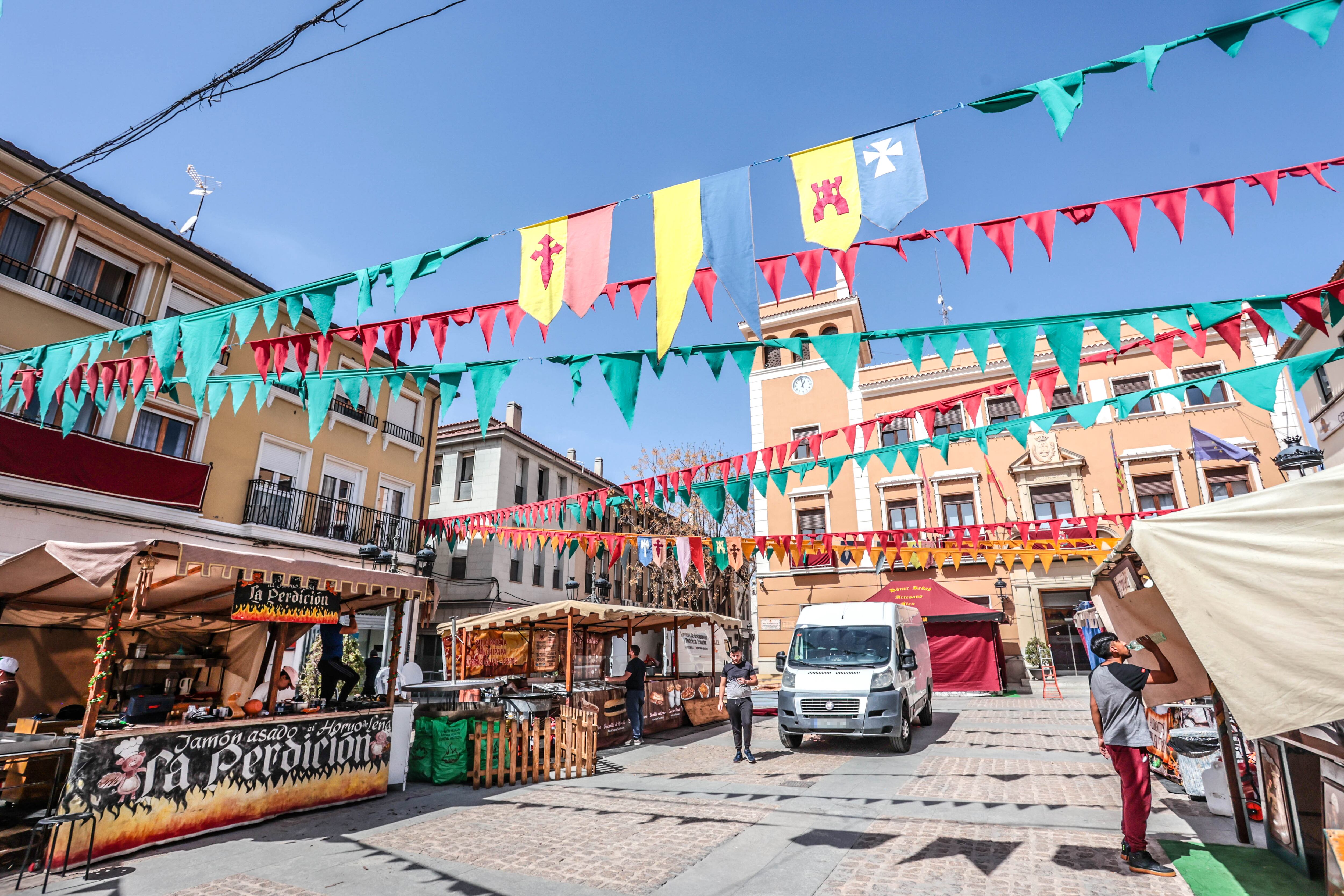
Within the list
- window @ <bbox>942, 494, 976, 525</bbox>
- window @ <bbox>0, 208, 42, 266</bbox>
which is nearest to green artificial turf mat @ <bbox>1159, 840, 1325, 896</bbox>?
window @ <bbox>0, 208, 42, 266</bbox>

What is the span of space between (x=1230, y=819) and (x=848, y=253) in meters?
6.39

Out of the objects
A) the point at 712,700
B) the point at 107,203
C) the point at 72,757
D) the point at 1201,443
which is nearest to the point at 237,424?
the point at 107,203

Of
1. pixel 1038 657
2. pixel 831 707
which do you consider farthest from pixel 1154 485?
pixel 831 707

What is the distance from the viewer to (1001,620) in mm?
20906

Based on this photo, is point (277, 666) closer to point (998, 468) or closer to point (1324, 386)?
point (998, 468)

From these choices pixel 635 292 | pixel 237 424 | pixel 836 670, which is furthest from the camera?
pixel 237 424

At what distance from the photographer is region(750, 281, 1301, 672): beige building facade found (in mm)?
22031

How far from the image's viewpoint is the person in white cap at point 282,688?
356 inches

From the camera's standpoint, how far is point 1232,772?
5562 mm

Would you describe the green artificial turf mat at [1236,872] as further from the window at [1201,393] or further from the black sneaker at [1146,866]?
the window at [1201,393]

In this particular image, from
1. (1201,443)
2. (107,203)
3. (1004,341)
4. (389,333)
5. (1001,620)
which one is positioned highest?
(107,203)

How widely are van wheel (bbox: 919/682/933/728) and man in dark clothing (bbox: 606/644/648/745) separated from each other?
5.57 meters

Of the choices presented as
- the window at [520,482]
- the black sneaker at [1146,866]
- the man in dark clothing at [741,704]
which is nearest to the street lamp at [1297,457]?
the black sneaker at [1146,866]

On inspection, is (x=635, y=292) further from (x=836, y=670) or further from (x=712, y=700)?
(x=712, y=700)
